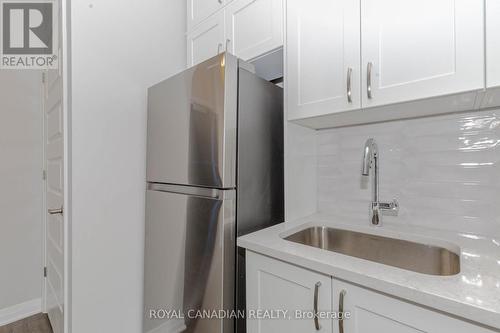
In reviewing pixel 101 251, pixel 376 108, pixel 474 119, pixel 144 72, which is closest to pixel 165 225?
A: pixel 101 251

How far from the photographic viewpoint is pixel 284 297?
0.94m

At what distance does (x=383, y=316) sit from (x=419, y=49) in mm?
867

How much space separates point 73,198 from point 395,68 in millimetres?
1599

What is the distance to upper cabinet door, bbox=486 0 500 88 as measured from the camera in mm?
754

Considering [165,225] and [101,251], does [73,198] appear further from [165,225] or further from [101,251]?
[165,225]

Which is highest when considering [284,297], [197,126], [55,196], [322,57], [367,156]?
[322,57]

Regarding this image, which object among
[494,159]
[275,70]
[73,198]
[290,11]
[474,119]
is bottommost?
[73,198]

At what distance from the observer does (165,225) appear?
140 cm

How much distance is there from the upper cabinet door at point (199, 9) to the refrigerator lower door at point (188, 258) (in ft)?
3.61

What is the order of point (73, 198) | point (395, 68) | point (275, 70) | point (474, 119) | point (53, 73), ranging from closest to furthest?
point (395, 68)
point (474, 119)
point (73, 198)
point (275, 70)
point (53, 73)

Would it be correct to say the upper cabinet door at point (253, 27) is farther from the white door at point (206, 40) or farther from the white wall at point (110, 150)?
the white wall at point (110, 150)

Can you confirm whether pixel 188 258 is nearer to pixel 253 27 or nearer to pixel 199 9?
pixel 253 27

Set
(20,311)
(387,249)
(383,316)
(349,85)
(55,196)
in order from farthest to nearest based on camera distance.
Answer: (20,311), (55,196), (387,249), (349,85), (383,316)

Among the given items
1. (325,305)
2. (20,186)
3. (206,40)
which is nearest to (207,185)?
(325,305)
